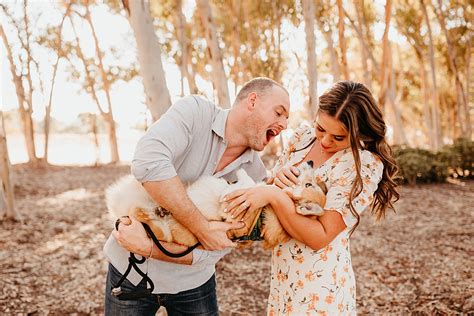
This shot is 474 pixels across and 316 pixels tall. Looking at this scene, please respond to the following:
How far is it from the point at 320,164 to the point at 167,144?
96 centimetres

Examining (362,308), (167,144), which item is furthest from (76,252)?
(167,144)

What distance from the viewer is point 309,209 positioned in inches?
79.2

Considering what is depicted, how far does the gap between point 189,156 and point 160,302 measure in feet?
2.61

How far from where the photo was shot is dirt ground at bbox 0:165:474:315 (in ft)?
14.8

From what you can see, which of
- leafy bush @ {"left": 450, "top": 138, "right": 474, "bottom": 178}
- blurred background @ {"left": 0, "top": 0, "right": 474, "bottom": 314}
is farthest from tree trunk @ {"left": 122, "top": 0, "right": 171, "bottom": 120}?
leafy bush @ {"left": 450, "top": 138, "right": 474, "bottom": 178}

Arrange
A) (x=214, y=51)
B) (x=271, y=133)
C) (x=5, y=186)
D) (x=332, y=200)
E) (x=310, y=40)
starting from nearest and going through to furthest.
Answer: (x=332, y=200)
(x=271, y=133)
(x=214, y=51)
(x=310, y=40)
(x=5, y=186)

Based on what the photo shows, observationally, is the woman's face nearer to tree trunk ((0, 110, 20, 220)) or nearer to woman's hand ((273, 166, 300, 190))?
woman's hand ((273, 166, 300, 190))

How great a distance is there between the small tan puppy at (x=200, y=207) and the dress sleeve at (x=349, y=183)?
0.26 ft

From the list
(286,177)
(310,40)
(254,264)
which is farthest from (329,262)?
(310,40)

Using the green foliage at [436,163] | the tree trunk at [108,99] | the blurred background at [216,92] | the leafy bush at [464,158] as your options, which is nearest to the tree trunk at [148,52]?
the blurred background at [216,92]

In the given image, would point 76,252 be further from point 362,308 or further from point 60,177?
point 60,177

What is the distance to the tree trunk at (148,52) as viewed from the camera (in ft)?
11.8

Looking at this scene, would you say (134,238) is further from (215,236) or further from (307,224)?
(307,224)

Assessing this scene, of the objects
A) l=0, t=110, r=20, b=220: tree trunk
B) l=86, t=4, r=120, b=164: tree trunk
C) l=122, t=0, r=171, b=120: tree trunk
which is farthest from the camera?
l=86, t=4, r=120, b=164: tree trunk
